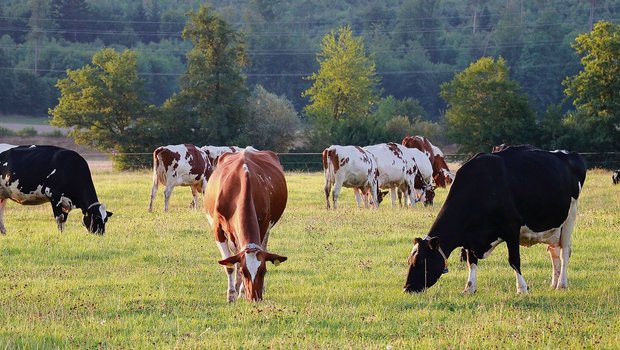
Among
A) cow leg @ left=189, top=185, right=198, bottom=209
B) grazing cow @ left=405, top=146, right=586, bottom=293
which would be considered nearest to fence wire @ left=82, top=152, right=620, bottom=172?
cow leg @ left=189, top=185, right=198, bottom=209

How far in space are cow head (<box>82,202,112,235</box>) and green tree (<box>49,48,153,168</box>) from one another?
45.0m

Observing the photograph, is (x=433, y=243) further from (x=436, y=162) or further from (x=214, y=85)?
(x=214, y=85)

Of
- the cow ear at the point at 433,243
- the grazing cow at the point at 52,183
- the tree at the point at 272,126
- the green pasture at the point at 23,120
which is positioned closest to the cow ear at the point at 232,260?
the cow ear at the point at 433,243

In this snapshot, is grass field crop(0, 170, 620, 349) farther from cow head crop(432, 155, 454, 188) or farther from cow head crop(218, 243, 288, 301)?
cow head crop(432, 155, 454, 188)

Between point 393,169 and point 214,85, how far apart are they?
38775mm

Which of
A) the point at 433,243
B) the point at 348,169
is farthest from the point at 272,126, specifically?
the point at 433,243

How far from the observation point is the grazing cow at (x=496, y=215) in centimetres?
1218

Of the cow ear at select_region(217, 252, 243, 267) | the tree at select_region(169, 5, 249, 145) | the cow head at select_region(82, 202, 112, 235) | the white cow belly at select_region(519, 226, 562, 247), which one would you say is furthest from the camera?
the tree at select_region(169, 5, 249, 145)

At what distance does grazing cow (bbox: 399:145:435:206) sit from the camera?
29.0 metres

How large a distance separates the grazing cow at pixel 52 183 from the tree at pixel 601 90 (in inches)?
1553

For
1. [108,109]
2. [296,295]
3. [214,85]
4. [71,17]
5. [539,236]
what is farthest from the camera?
[71,17]

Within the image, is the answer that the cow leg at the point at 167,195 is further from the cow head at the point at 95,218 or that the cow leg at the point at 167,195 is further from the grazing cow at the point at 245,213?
the grazing cow at the point at 245,213

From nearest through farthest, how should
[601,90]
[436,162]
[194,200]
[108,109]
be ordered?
[194,200] → [436,162] → [601,90] → [108,109]

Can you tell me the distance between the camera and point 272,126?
68.1 metres
